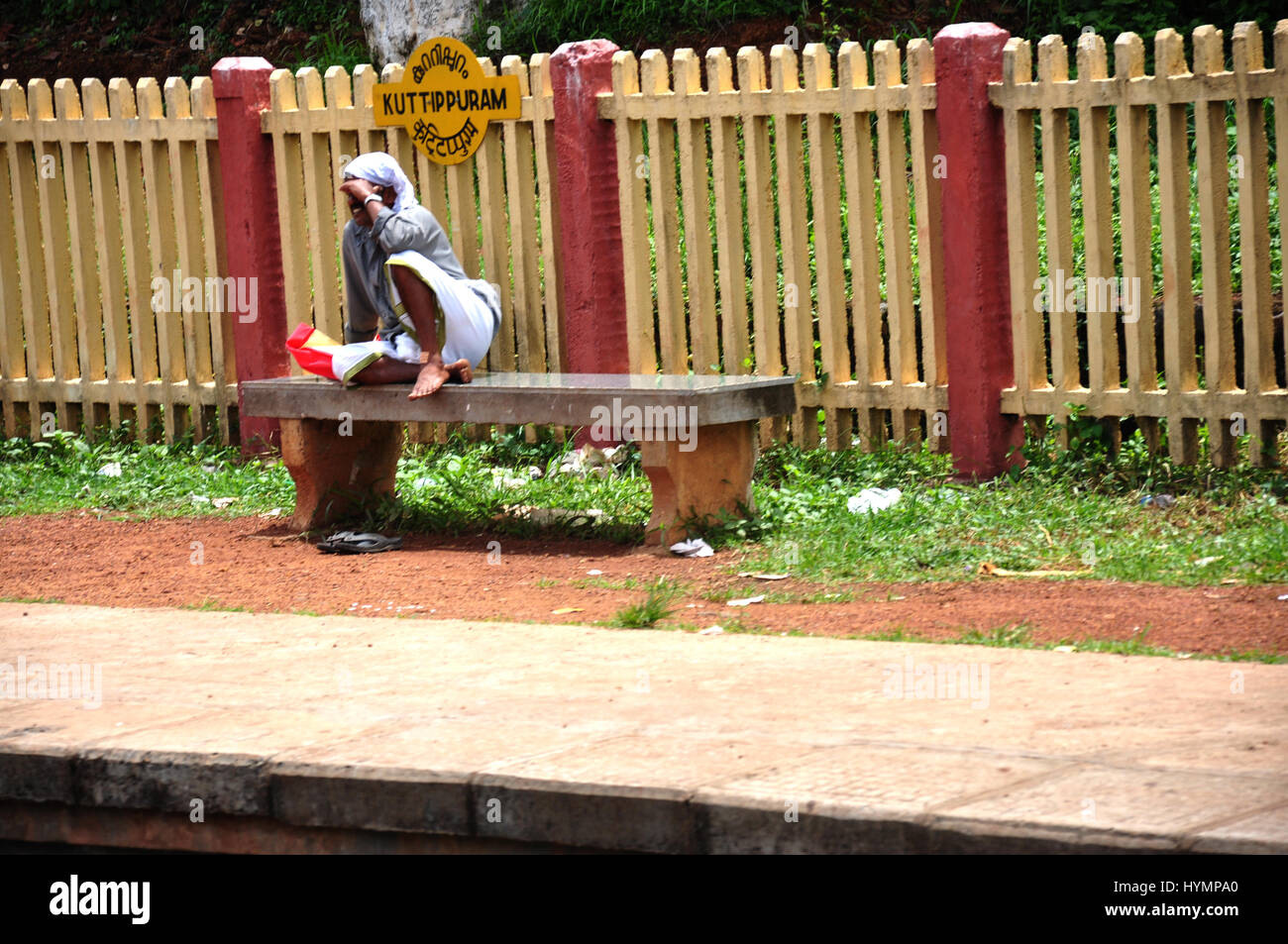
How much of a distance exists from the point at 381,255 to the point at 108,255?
277cm

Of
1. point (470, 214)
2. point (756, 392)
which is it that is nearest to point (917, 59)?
point (756, 392)

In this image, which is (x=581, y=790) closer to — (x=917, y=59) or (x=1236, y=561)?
(x=1236, y=561)

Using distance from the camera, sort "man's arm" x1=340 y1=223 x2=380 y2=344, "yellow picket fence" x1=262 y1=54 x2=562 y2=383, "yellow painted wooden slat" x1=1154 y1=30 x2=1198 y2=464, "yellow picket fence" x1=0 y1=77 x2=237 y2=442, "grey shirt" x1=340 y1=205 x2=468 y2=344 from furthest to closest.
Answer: "yellow picket fence" x1=0 y1=77 x2=237 y2=442 → "yellow picket fence" x1=262 y1=54 x2=562 y2=383 → "man's arm" x1=340 y1=223 x2=380 y2=344 → "grey shirt" x1=340 y1=205 x2=468 y2=344 → "yellow painted wooden slat" x1=1154 y1=30 x2=1198 y2=464

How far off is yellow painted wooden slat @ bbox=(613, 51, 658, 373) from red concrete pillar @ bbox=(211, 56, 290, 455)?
201 centimetres

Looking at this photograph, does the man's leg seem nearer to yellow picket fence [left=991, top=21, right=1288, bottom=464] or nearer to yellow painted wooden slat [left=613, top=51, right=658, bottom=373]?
yellow painted wooden slat [left=613, top=51, right=658, bottom=373]

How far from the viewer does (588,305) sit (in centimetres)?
891

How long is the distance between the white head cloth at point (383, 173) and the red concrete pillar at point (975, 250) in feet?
7.65

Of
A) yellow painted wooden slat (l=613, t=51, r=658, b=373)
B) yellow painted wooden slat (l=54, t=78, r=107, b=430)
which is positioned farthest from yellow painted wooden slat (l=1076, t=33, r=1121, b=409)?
yellow painted wooden slat (l=54, t=78, r=107, b=430)

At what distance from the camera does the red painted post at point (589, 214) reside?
8.73m

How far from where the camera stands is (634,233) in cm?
882

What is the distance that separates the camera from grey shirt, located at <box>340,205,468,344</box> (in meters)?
7.86

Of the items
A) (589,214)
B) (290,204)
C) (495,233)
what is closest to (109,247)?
(290,204)

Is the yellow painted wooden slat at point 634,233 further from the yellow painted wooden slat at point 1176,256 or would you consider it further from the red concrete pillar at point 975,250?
the yellow painted wooden slat at point 1176,256

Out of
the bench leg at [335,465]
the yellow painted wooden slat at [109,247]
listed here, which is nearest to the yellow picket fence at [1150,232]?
the bench leg at [335,465]
